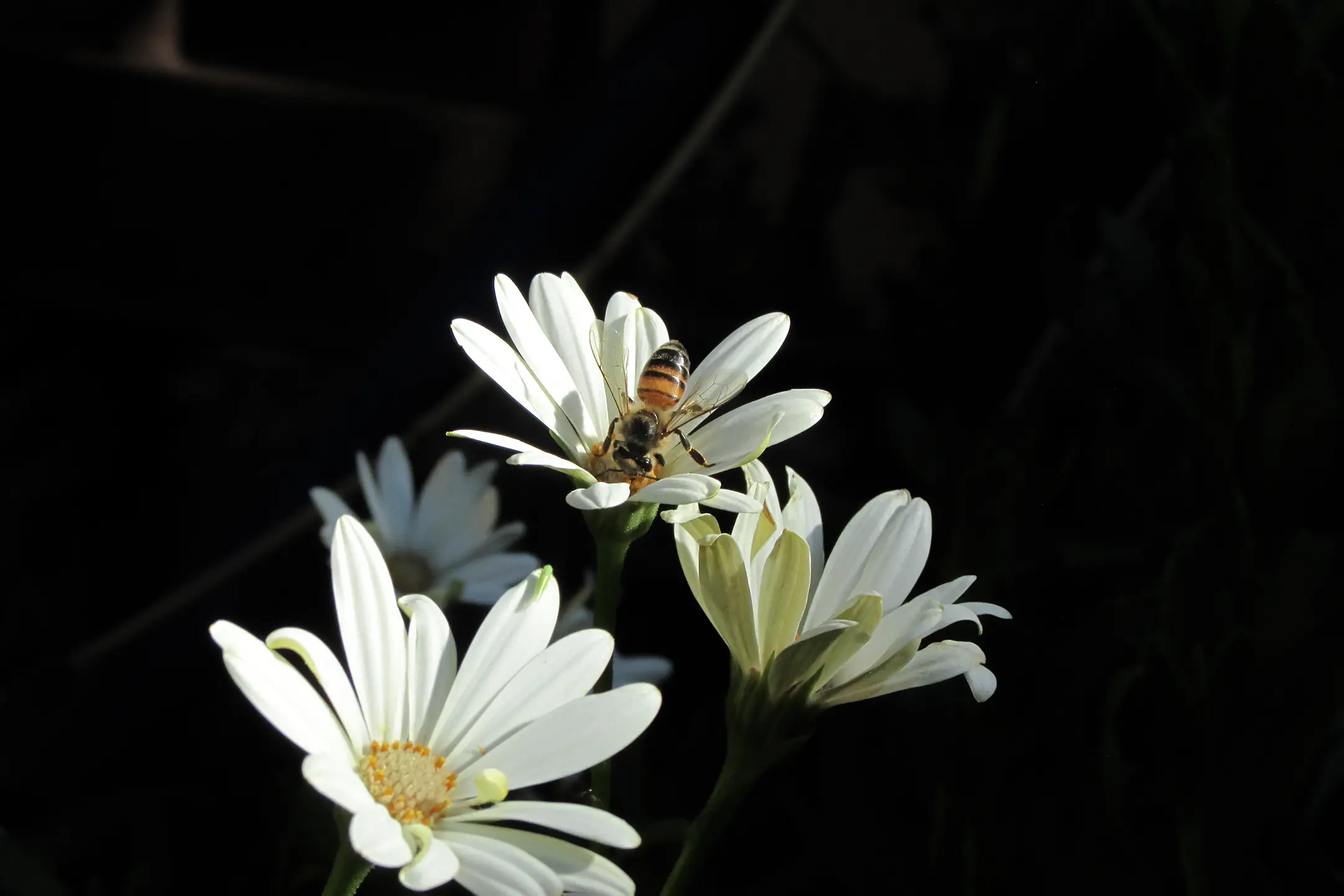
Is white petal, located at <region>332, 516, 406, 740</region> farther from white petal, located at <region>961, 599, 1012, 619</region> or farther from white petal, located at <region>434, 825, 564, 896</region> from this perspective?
white petal, located at <region>961, 599, 1012, 619</region>

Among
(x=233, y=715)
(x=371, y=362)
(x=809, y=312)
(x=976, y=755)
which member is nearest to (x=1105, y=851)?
(x=976, y=755)

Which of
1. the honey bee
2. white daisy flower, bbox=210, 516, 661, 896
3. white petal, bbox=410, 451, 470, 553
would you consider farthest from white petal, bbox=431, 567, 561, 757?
white petal, bbox=410, 451, 470, 553

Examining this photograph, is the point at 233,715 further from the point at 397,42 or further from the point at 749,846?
the point at 397,42

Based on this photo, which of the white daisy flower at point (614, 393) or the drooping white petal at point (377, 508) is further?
the drooping white petal at point (377, 508)

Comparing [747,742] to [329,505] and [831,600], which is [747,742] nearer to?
[831,600]

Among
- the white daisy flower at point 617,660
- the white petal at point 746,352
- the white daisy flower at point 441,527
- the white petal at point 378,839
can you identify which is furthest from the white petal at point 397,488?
the white petal at point 378,839

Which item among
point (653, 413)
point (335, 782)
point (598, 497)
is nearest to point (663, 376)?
point (653, 413)

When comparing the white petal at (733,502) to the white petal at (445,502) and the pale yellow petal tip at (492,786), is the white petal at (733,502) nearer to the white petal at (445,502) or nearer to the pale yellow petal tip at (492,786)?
the pale yellow petal tip at (492,786)
